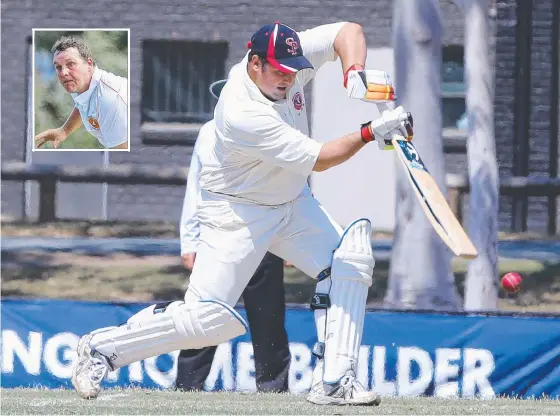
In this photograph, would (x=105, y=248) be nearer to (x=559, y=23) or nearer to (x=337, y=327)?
(x=559, y=23)

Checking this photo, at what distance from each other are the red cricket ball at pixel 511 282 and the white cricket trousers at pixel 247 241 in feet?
9.74

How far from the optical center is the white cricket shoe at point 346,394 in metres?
4.82

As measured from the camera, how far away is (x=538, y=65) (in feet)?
26.6

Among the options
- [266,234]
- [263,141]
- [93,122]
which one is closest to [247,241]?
[266,234]

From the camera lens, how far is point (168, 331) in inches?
194

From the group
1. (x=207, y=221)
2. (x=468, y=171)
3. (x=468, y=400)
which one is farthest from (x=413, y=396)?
(x=468, y=171)

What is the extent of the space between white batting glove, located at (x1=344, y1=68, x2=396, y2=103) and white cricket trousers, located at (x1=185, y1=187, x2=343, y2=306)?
547 millimetres

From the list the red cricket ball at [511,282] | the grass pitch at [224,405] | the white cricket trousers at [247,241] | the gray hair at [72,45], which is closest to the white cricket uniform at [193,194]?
the grass pitch at [224,405]

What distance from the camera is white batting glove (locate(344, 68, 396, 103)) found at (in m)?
4.73

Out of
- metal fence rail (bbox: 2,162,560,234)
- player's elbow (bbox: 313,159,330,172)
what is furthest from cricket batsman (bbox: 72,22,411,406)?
metal fence rail (bbox: 2,162,560,234)

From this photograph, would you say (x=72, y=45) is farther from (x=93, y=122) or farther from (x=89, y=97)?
(x=93, y=122)

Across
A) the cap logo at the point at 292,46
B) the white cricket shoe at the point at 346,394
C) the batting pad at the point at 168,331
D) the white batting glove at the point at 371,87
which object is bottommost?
the white cricket shoe at the point at 346,394

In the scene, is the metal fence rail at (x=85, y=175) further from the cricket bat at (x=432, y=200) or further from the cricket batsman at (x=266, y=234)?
the cricket bat at (x=432, y=200)

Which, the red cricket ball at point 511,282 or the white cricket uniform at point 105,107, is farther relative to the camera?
the red cricket ball at point 511,282
